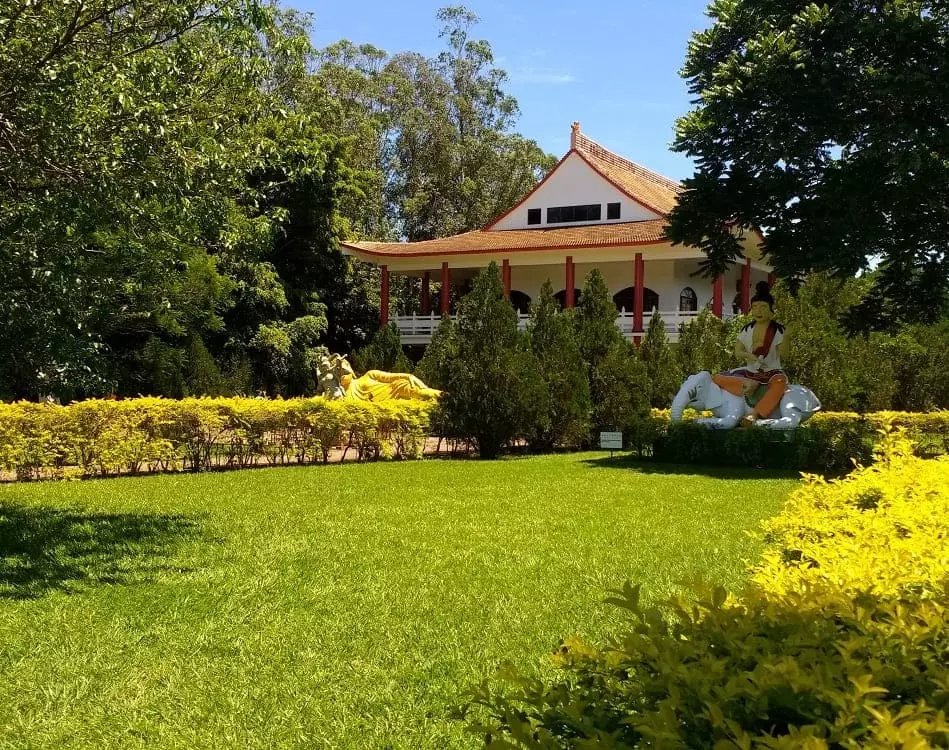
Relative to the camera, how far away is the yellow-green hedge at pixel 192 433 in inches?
431

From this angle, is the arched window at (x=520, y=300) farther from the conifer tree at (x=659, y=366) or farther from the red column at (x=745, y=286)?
the conifer tree at (x=659, y=366)

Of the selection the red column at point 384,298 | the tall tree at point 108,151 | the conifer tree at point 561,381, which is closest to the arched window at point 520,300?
the red column at point 384,298

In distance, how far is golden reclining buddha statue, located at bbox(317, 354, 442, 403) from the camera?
1797 centimetres

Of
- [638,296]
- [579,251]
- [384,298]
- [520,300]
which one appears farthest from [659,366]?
[520,300]

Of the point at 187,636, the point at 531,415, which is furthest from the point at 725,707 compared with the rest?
the point at 531,415

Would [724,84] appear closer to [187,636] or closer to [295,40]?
[295,40]

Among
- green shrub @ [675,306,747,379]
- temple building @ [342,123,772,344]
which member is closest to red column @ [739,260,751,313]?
temple building @ [342,123,772,344]

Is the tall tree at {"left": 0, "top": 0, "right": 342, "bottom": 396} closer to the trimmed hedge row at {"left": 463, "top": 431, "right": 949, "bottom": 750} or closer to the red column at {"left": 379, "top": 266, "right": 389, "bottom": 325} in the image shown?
the trimmed hedge row at {"left": 463, "top": 431, "right": 949, "bottom": 750}

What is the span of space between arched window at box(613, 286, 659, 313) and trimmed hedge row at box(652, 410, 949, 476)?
14836 millimetres

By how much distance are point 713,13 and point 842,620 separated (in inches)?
364

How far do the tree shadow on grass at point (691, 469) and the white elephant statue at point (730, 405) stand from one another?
773 mm

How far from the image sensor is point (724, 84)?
8.53 m

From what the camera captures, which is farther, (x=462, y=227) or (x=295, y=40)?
(x=462, y=227)

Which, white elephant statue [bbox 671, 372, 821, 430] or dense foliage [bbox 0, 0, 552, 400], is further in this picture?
white elephant statue [bbox 671, 372, 821, 430]
